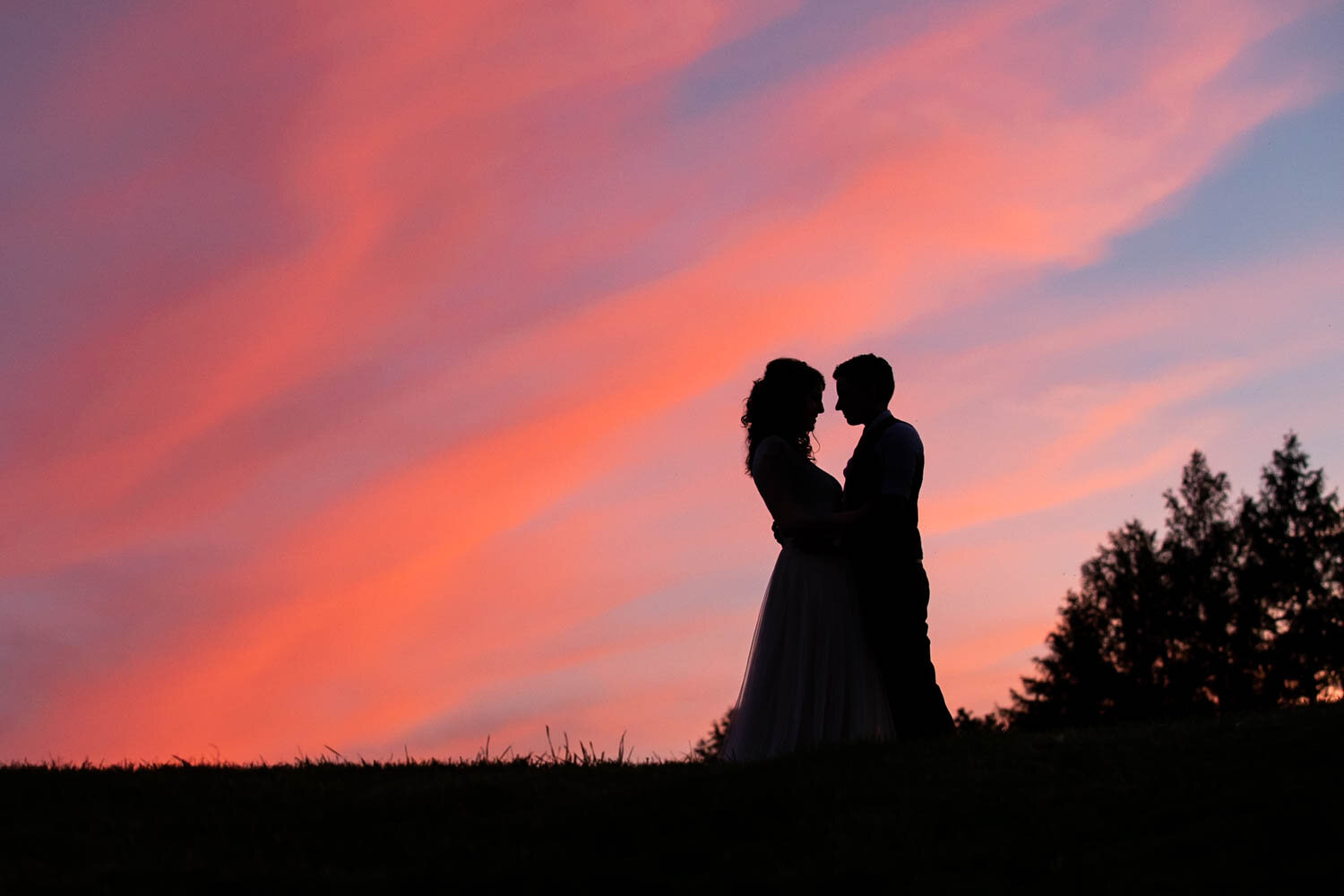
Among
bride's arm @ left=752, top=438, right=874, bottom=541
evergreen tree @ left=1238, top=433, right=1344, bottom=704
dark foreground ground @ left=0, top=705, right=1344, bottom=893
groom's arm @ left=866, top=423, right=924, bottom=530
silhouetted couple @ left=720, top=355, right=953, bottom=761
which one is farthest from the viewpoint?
evergreen tree @ left=1238, top=433, right=1344, bottom=704

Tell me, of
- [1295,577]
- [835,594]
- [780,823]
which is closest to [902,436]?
[835,594]

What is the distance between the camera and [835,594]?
43.0ft

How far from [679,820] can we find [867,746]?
2.28 meters

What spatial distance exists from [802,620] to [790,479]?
1.31 meters

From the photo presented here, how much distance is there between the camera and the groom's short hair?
42.2ft

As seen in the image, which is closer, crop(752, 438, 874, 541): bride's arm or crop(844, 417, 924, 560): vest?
crop(844, 417, 924, 560): vest

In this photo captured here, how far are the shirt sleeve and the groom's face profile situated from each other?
1.32 feet

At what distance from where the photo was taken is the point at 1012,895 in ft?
27.9

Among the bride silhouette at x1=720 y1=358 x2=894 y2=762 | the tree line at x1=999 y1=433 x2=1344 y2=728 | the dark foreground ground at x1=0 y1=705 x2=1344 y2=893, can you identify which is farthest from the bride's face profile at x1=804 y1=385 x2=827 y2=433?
the tree line at x1=999 y1=433 x2=1344 y2=728

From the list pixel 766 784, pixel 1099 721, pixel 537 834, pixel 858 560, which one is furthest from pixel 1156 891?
pixel 1099 721

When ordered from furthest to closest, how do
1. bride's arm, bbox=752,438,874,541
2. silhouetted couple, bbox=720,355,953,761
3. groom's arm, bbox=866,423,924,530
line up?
1. bride's arm, bbox=752,438,874,541
2. silhouetted couple, bbox=720,355,953,761
3. groom's arm, bbox=866,423,924,530

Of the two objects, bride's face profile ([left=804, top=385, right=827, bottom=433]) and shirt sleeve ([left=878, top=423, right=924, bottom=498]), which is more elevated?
bride's face profile ([left=804, top=385, right=827, bottom=433])

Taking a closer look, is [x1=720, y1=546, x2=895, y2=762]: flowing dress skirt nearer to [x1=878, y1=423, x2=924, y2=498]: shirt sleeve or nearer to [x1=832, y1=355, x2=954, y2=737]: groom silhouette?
[x1=832, y1=355, x2=954, y2=737]: groom silhouette

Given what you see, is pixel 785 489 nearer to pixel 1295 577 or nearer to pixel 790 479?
pixel 790 479
